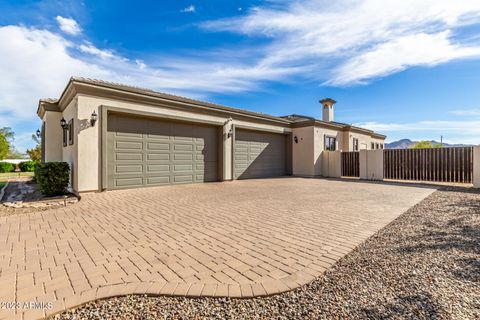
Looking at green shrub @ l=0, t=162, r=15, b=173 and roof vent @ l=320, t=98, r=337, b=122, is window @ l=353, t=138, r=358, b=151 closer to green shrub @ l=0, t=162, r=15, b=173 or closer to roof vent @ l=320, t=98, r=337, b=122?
roof vent @ l=320, t=98, r=337, b=122

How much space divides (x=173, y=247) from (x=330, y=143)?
15686mm

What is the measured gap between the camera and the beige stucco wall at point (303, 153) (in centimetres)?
1513

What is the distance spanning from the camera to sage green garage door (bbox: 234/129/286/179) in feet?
43.5

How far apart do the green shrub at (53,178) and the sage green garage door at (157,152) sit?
1.33 metres

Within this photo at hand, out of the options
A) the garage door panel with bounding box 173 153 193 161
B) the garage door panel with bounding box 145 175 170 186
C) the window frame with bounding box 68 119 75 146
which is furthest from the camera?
the garage door panel with bounding box 173 153 193 161

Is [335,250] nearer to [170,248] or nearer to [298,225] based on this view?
[298,225]

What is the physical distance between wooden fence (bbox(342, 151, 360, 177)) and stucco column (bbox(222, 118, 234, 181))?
764 centimetres

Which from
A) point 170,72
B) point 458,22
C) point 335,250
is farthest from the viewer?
point 170,72

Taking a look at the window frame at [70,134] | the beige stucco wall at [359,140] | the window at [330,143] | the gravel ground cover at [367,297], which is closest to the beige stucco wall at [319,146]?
the window at [330,143]

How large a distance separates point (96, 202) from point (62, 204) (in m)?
0.91

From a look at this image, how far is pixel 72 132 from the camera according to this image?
28.0ft

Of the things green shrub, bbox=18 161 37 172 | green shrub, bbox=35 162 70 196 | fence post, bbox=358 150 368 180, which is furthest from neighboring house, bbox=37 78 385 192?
green shrub, bbox=18 161 37 172

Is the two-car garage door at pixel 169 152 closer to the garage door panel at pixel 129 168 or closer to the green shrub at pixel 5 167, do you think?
the garage door panel at pixel 129 168

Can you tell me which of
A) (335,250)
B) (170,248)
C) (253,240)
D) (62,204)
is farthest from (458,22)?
(62,204)
